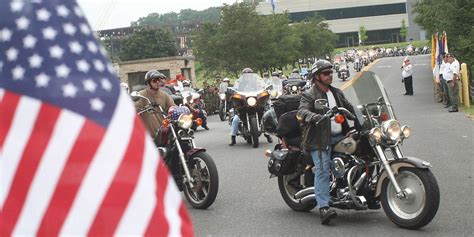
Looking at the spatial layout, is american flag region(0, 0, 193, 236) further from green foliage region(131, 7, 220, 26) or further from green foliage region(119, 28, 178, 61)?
green foliage region(131, 7, 220, 26)

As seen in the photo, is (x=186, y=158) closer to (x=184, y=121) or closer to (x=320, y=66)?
(x=184, y=121)

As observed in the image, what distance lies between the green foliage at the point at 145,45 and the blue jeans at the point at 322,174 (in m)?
77.0

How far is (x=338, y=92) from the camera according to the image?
7211 millimetres

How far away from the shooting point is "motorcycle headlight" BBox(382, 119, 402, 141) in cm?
658

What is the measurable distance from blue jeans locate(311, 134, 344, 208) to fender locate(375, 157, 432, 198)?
523 mm

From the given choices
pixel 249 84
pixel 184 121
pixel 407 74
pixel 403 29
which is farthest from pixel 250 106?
pixel 403 29

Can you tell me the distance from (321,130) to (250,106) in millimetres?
8289

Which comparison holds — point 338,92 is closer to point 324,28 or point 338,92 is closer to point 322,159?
point 322,159

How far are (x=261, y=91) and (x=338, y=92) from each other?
8459mm

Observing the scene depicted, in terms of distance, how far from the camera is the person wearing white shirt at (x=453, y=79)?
20.4 meters

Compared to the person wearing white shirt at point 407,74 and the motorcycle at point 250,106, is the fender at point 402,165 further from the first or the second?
the person wearing white shirt at point 407,74

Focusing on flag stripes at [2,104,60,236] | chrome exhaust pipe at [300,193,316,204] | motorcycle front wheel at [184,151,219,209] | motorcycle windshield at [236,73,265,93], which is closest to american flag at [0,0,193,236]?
flag stripes at [2,104,60,236]

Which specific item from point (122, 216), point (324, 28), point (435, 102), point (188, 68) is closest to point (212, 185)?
point (122, 216)

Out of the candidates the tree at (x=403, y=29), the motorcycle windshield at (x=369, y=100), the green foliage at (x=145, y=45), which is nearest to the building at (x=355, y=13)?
the tree at (x=403, y=29)
